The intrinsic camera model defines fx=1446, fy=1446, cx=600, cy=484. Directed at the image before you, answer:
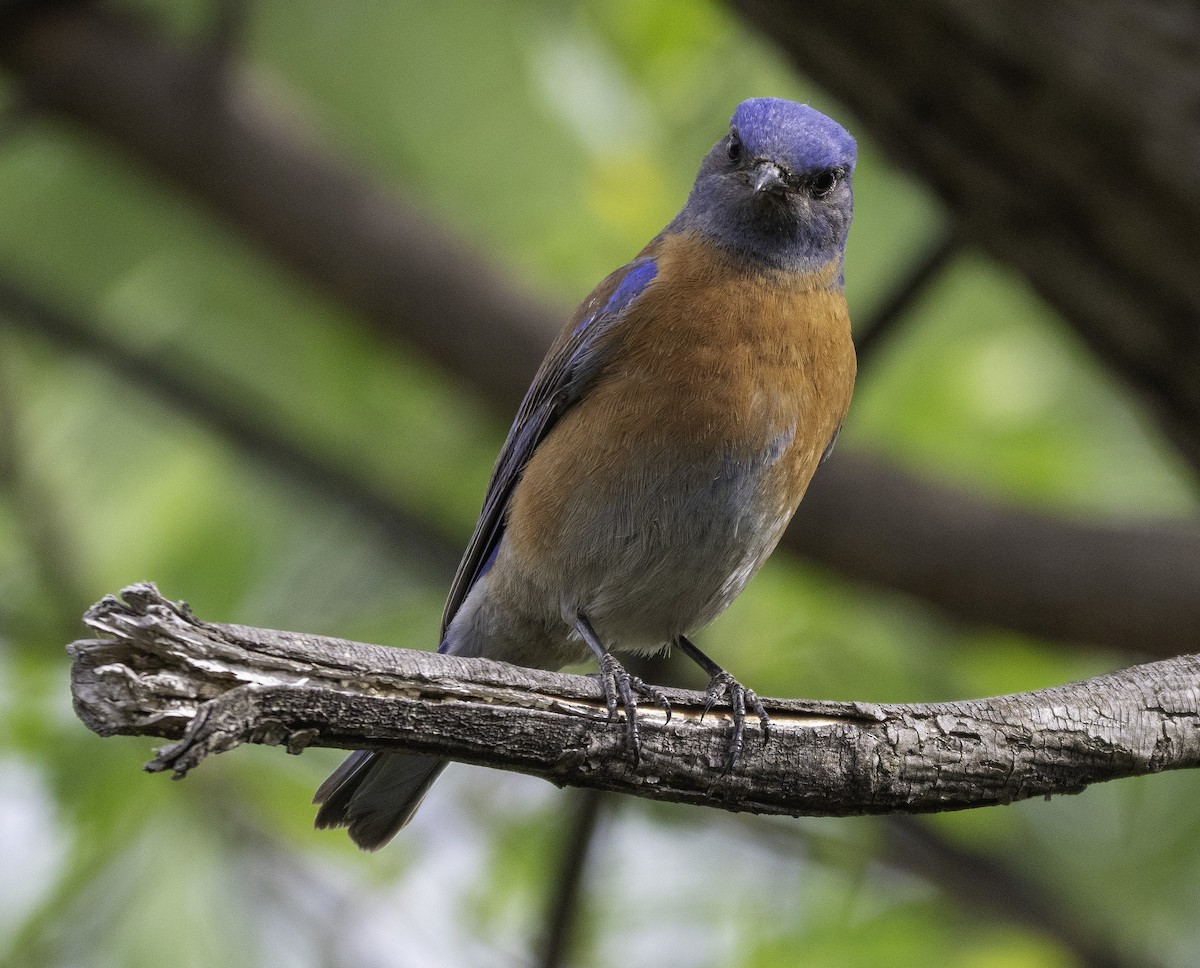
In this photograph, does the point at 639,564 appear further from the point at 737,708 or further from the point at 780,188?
the point at 780,188

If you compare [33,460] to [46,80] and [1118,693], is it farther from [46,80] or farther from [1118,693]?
[1118,693]

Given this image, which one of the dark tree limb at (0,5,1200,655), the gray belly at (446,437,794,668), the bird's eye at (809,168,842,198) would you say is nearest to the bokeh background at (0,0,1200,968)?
the dark tree limb at (0,5,1200,655)

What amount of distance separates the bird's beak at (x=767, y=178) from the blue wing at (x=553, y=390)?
0.47m

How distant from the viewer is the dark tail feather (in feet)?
16.0

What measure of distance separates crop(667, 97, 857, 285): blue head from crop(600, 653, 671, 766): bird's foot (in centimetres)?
197

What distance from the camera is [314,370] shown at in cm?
781

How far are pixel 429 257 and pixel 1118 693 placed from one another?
4.53 m

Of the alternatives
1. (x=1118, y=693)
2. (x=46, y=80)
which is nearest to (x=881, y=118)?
(x=1118, y=693)

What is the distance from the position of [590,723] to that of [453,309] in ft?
13.7

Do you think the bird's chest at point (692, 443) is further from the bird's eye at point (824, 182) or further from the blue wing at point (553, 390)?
the bird's eye at point (824, 182)

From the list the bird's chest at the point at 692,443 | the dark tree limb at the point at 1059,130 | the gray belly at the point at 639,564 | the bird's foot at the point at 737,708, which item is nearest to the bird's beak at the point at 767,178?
the bird's chest at the point at 692,443

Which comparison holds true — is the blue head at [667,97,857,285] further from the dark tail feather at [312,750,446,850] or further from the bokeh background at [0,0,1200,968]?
the dark tail feather at [312,750,446,850]

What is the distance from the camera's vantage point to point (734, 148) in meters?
5.52

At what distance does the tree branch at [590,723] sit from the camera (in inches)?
113
